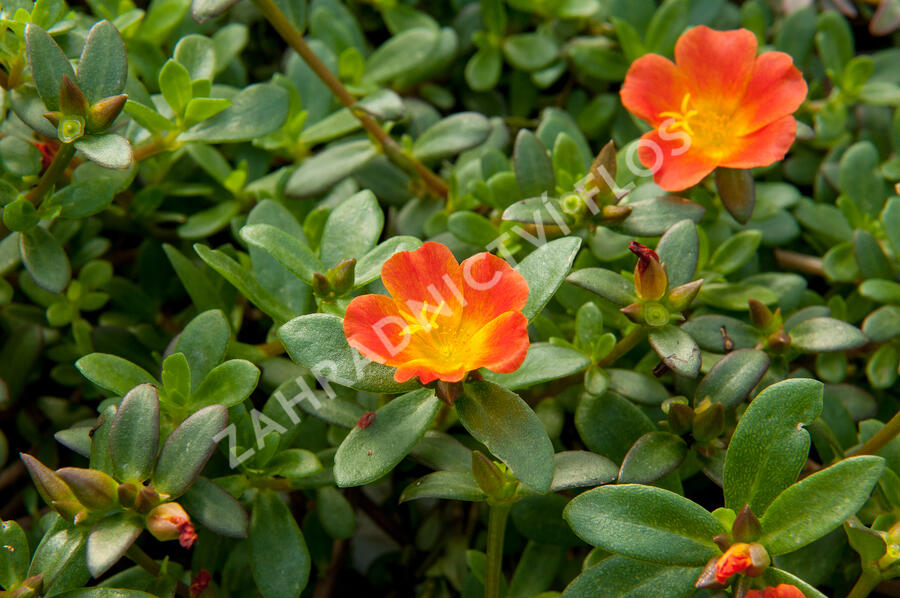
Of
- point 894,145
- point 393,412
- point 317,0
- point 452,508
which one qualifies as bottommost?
point 452,508

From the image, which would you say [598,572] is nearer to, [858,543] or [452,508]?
[858,543]

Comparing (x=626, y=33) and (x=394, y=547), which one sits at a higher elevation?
(x=626, y=33)

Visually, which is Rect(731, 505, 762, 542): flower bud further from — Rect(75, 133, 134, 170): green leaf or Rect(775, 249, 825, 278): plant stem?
Rect(75, 133, 134, 170): green leaf

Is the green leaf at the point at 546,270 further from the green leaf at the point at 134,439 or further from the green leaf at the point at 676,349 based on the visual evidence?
the green leaf at the point at 134,439

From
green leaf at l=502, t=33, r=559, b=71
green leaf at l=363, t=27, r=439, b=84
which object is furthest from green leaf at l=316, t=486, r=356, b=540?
green leaf at l=502, t=33, r=559, b=71

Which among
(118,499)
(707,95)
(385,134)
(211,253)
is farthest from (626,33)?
(118,499)

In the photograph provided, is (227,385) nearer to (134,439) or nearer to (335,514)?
(134,439)

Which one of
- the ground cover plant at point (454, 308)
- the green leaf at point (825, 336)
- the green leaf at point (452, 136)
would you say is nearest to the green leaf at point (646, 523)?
the ground cover plant at point (454, 308)
